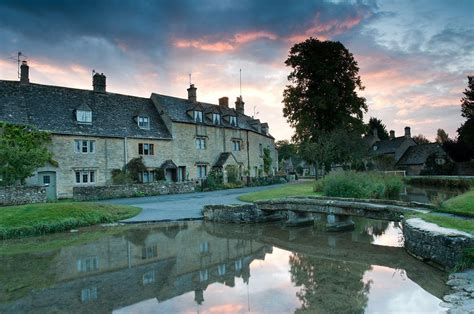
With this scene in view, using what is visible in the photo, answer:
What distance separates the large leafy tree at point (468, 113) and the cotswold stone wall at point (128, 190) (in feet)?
117

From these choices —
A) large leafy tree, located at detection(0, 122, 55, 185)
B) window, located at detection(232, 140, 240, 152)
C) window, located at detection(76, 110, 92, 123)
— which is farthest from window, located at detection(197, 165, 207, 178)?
large leafy tree, located at detection(0, 122, 55, 185)

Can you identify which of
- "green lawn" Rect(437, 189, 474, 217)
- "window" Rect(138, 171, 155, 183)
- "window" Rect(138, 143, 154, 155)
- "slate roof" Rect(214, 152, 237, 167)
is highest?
"window" Rect(138, 143, 154, 155)

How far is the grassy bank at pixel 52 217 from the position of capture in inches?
651

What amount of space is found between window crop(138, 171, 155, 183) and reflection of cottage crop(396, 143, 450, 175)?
41.0 m

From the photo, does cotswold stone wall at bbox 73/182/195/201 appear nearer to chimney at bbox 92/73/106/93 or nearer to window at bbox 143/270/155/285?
chimney at bbox 92/73/106/93

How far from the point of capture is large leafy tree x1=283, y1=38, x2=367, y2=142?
42281mm

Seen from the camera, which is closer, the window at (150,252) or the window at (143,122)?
the window at (150,252)

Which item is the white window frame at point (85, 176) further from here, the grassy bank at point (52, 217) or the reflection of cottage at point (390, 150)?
the reflection of cottage at point (390, 150)

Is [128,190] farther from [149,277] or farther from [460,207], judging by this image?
[460,207]

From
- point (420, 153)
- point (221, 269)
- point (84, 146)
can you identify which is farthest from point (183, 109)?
point (420, 153)

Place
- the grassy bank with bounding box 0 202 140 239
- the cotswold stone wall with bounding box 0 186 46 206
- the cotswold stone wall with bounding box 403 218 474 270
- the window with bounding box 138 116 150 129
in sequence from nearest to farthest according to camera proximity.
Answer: the cotswold stone wall with bounding box 403 218 474 270 < the grassy bank with bounding box 0 202 140 239 < the cotswold stone wall with bounding box 0 186 46 206 < the window with bounding box 138 116 150 129

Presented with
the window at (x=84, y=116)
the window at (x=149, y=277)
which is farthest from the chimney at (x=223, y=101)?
the window at (x=149, y=277)

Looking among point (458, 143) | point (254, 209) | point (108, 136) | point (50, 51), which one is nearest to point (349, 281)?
point (254, 209)

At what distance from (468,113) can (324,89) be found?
2127 cm
